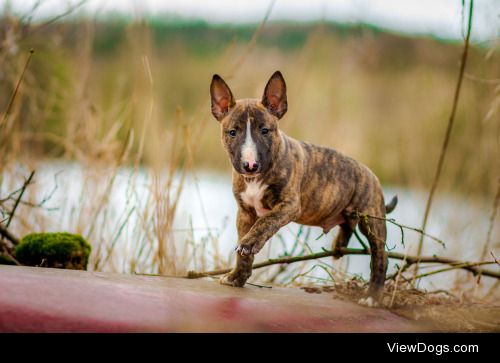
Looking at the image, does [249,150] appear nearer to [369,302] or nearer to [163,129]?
[369,302]

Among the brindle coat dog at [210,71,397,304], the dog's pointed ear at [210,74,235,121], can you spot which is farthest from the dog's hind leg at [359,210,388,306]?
the dog's pointed ear at [210,74,235,121]

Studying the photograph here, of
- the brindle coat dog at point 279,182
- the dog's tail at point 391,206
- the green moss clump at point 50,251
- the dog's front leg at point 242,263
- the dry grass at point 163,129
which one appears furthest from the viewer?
the dry grass at point 163,129

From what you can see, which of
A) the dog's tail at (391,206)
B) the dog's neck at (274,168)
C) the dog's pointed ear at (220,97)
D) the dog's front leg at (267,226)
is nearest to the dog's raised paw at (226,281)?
the dog's front leg at (267,226)

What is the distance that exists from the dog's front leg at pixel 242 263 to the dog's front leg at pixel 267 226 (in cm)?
21

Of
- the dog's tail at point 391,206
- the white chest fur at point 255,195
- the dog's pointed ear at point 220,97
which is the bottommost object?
the white chest fur at point 255,195

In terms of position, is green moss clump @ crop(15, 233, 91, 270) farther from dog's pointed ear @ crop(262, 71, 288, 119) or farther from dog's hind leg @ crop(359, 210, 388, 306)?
dog's hind leg @ crop(359, 210, 388, 306)

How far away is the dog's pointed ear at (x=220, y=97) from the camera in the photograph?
234 cm

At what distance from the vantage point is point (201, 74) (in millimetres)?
8242

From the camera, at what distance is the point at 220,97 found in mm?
2365

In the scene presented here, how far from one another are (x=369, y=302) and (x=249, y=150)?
86 centimetres

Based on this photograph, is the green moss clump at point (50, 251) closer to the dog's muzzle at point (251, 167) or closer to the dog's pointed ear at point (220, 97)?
the dog's pointed ear at point (220, 97)

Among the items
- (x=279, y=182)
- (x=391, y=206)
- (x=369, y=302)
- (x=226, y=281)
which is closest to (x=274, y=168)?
(x=279, y=182)

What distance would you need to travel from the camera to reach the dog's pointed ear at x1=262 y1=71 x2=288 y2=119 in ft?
7.63
